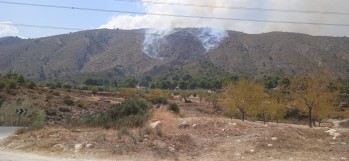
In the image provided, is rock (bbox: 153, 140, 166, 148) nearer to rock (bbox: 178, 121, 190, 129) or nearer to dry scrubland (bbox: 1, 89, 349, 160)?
dry scrubland (bbox: 1, 89, 349, 160)

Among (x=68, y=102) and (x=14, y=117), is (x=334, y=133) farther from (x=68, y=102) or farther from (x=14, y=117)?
(x=68, y=102)

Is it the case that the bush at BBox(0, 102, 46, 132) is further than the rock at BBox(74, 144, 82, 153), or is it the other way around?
the bush at BBox(0, 102, 46, 132)

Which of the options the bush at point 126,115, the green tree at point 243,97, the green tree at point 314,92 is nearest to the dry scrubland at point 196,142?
the bush at point 126,115

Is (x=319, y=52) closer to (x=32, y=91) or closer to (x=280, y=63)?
(x=280, y=63)

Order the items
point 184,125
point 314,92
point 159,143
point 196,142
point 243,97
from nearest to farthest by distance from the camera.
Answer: point 159,143 < point 196,142 < point 184,125 < point 314,92 < point 243,97

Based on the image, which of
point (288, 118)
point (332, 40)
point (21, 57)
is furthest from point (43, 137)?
point (21, 57)

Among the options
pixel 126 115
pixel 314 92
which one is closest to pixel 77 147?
pixel 126 115

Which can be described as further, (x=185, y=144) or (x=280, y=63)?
(x=280, y=63)

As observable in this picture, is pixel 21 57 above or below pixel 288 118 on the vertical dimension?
above

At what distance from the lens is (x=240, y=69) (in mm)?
157375

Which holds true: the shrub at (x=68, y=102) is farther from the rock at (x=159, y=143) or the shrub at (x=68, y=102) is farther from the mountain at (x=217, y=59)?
the mountain at (x=217, y=59)

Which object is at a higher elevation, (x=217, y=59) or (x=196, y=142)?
(x=217, y=59)

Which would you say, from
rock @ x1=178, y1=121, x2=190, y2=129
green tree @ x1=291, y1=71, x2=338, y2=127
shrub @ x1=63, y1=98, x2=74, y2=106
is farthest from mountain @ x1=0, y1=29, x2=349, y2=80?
rock @ x1=178, y1=121, x2=190, y2=129

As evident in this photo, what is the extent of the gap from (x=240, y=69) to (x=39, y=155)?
465 feet
